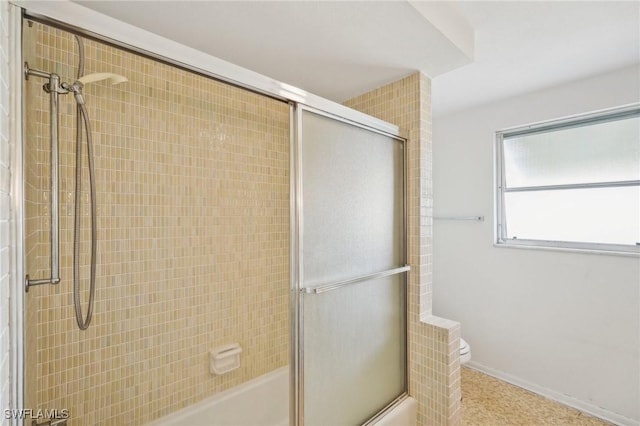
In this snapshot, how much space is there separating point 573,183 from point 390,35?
1840 millimetres

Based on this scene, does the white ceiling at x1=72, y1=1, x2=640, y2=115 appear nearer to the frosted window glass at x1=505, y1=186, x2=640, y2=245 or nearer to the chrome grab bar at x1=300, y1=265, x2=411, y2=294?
the frosted window glass at x1=505, y1=186, x2=640, y2=245

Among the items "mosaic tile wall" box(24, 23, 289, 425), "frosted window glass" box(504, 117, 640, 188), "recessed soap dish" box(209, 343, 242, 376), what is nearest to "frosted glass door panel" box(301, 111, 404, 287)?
"mosaic tile wall" box(24, 23, 289, 425)

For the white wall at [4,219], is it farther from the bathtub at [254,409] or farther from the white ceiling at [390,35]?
the bathtub at [254,409]

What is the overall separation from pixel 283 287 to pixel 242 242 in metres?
0.49

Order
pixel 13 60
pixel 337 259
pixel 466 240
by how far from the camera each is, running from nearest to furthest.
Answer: pixel 13 60 < pixel 337 259 < pixel 466 240

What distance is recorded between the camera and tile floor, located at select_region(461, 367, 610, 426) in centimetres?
198

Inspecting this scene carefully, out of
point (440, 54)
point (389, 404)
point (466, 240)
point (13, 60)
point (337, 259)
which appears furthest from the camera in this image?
point (466, 240)

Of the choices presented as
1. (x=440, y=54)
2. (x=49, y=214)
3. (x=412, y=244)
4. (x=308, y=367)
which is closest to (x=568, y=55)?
(x=440, y=54)

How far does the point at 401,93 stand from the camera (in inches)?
74.1

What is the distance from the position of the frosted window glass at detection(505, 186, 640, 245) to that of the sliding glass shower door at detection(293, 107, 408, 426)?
4.37 feet

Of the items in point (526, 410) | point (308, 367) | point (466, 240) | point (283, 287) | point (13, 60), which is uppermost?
point (13, 60)

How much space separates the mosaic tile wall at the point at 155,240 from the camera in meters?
1.32

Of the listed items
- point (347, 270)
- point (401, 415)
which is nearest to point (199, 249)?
point (347, 270)

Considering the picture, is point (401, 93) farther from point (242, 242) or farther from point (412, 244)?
point (242, 242)
